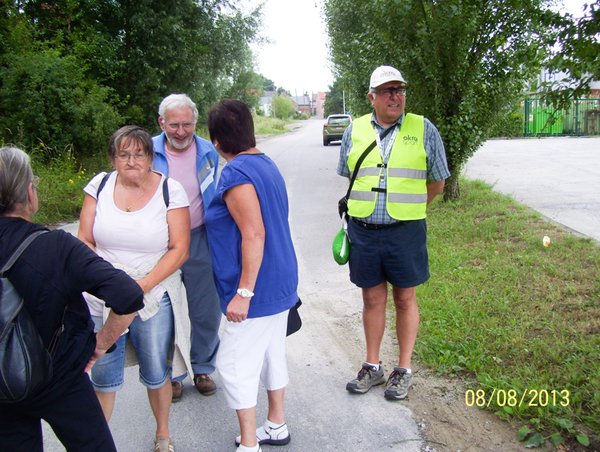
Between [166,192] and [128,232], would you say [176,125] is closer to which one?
[166,192]

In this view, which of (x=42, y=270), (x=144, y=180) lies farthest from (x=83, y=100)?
(x=42, y=270)

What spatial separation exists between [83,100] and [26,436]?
1099 cm

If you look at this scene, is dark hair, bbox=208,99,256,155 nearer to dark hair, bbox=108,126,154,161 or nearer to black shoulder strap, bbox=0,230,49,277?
dark hair, bbox=108,126,154,161

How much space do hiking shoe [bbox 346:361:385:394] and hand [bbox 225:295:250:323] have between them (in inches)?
53.1

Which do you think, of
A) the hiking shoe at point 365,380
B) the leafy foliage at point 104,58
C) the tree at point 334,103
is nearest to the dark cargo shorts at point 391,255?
the hiking shoe at point 365,380

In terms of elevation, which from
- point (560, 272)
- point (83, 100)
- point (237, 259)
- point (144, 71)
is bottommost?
point (560, 272)

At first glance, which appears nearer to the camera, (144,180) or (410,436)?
(144,180)

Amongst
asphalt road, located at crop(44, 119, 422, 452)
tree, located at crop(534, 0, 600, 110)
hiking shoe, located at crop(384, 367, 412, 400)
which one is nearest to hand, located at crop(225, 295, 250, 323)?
asphalt road, located at crop(44, 119, 422, 452)

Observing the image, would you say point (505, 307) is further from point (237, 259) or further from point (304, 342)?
point (237, 259)

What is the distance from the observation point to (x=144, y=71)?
15.5 m

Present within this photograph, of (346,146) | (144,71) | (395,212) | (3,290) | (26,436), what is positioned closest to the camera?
(3,290)

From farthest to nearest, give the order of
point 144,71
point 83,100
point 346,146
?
point 144,71 < point 83,100 < point 346,146

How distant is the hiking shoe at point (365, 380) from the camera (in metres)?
3.49
